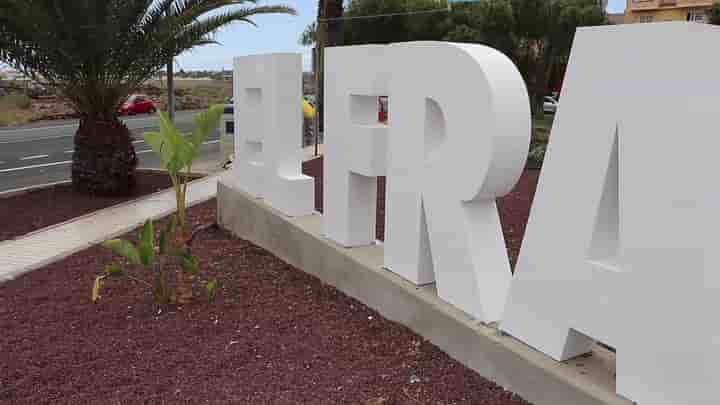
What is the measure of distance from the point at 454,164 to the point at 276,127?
10.1 feet

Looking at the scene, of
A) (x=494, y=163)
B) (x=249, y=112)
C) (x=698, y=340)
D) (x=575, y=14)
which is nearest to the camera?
(x=698, y=340)

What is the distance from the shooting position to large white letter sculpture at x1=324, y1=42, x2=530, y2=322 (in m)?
3.94

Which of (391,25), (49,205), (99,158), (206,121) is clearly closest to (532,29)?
(391,25)

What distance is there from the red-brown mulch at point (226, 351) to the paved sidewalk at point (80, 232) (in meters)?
1.11

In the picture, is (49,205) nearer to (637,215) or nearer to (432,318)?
(432,318)

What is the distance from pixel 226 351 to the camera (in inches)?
186

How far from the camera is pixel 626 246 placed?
3225 mm

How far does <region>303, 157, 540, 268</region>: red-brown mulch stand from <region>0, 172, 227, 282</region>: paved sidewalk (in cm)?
215

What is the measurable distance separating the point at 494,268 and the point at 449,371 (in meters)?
0.69

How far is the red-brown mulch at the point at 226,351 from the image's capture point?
161 inches

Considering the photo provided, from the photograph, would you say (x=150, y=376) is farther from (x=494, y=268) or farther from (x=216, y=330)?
(x=494, y=268)

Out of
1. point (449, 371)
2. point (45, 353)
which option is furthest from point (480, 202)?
point (45, 353)

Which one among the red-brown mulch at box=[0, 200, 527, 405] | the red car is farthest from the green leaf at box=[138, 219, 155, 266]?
the red car

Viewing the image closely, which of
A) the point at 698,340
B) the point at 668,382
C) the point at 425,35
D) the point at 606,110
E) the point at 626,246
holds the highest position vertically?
the point at 425,35
